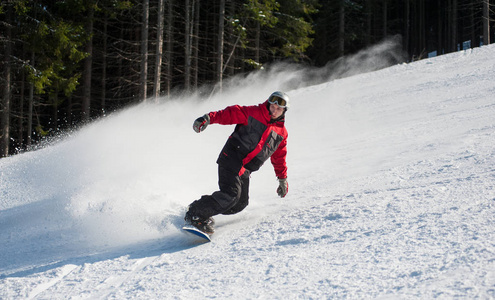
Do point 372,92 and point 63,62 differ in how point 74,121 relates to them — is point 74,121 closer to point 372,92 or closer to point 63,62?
point 63,62

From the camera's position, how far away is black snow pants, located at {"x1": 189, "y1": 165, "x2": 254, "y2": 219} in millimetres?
4082

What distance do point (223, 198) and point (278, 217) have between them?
0.71 meters

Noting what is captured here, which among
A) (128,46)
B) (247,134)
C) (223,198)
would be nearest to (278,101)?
(247,134)

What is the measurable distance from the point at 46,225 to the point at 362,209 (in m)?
3.77

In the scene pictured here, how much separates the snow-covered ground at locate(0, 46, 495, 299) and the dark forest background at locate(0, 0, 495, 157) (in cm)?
904

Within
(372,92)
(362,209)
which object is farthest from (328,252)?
(372,92)

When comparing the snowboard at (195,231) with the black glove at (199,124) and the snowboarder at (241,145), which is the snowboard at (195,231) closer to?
the snowboarder at (241,145)

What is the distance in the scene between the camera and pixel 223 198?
416cm

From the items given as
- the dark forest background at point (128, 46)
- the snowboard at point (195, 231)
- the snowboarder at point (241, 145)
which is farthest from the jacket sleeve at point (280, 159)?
the dark forest background at point (128, 46)

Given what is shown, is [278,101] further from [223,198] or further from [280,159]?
[223,198]

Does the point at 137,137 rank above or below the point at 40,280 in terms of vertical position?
above

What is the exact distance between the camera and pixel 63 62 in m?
18.0

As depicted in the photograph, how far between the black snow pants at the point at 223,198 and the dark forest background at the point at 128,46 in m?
12.9

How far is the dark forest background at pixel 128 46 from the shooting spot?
16562mm
